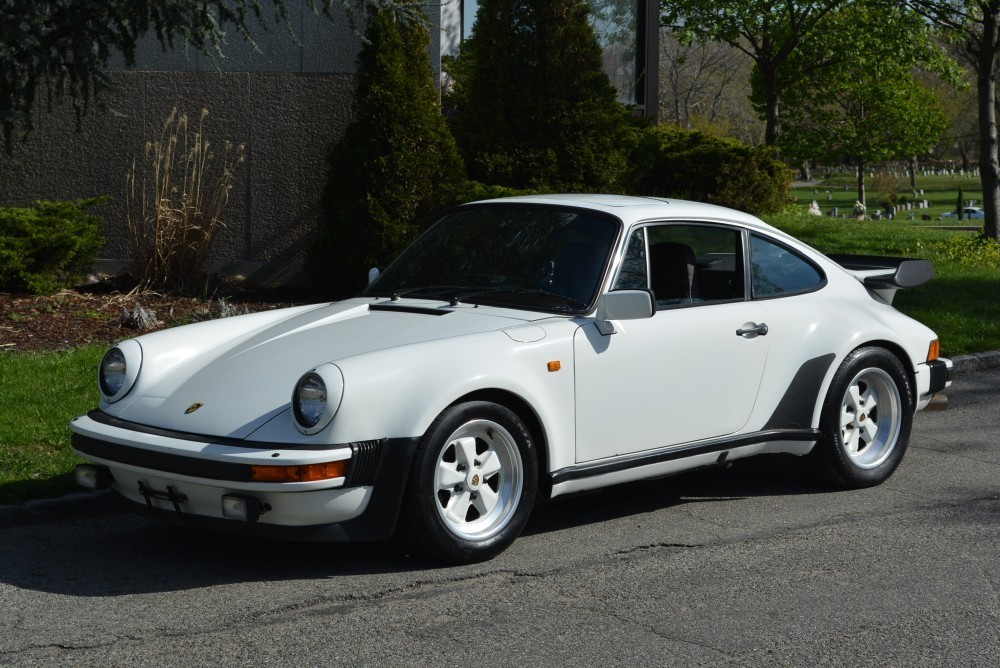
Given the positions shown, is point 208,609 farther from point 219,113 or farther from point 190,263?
point 219,113

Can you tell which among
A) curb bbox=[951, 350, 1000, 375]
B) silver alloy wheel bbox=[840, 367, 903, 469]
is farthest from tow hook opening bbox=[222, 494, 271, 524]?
curb bbox=[951, 350, 1000, 375]

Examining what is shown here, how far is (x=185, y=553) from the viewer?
208 inches

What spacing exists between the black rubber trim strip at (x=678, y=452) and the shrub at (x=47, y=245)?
26.1ft

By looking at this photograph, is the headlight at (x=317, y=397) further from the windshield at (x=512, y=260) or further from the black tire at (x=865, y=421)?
the black tire at (x=865, y=421)

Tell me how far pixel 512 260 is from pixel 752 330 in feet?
4.18

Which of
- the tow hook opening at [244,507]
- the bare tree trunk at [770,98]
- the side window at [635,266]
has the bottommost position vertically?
the tow hook opening at [244,507]

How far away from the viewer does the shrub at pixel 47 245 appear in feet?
37.8

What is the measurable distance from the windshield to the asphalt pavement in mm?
1135

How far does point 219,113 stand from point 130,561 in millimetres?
9111

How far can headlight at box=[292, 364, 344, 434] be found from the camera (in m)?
4.62

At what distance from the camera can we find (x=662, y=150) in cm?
1731

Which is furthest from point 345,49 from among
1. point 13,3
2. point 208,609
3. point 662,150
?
point 208,609

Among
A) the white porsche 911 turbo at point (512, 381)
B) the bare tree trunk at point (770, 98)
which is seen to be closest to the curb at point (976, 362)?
the white porsche 911 turbo at point (512, 381)

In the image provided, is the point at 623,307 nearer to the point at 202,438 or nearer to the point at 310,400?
the point at 310,400
